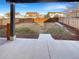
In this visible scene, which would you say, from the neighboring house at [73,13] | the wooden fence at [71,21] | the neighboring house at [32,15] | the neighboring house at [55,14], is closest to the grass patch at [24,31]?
the neighboring house at [32,15]

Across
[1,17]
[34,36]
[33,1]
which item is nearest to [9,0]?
[33,1]

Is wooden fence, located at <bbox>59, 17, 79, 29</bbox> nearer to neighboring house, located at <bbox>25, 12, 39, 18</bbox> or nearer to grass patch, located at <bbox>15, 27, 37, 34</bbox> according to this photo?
neighboring house, located at <bbox>25, 12, 39, 18</bbox>

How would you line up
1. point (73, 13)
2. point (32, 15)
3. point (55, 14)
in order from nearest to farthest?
point (73, 13) < point (55, 14) < point (32, 15)

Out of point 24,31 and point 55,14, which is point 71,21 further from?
point 24,31

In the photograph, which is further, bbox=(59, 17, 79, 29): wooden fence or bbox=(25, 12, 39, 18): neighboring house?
bbox=(25, 12, 39, 18): neighboring house

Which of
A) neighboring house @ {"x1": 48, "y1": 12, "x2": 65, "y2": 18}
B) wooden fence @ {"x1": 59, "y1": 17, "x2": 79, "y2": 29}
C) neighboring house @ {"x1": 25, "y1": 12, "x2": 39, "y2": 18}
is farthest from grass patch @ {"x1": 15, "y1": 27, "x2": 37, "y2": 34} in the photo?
wooden fence @ {"x1": 59, "y1": 17, "x2": 79, "y2": 29}

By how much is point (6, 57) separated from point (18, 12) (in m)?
4.07

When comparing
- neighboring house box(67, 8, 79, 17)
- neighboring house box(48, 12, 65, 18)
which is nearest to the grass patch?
neighboring house box(48, 12, 65, 18)

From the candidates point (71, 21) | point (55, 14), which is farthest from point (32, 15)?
point (71, 21)

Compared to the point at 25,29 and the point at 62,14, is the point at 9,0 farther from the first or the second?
the point at 62,14

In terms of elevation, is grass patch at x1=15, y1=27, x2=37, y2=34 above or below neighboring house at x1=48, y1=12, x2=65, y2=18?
below

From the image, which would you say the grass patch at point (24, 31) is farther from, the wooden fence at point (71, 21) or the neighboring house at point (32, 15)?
the wooden fence at point (71, 21)

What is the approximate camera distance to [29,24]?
7984 millimetres

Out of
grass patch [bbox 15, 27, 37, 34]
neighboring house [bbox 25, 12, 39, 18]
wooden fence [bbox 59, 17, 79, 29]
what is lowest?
grass patch [bbox 15, 27, 37, 34]
